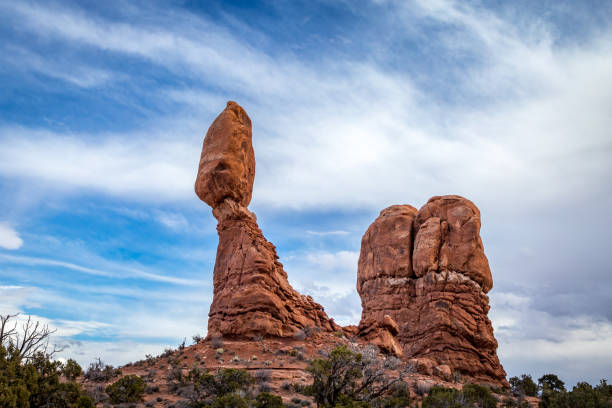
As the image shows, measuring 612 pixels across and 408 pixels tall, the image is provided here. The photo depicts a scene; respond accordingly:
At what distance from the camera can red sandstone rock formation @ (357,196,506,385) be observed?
40375mm

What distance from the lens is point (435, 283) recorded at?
141ft

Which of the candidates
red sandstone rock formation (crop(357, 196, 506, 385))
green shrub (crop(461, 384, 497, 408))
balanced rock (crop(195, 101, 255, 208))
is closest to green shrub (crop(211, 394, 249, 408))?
green shrub (crop(461, 384, 497, 408))

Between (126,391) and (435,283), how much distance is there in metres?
27.9

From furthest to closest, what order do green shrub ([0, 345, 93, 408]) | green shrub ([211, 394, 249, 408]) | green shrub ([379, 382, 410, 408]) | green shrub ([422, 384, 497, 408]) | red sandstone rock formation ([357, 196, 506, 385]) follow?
red sandstone rock formation ([357, 196, 506, 385])
green shrub ([379, 382, 410, 408])
green shrub ([422, 384, 497, 408])
green shrub ([211, 394, 249, 408])
green shrub ([0, 345, 93, 408])

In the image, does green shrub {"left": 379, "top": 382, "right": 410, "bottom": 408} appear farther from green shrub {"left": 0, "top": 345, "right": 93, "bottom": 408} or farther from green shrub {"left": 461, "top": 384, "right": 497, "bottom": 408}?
→ green shrub {"left": 0, "top": 345, "right": 93, "bottom": 408}

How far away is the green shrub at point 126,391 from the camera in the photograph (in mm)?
21875

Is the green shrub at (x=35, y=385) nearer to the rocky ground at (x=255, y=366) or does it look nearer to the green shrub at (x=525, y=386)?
the rocky ground at (x=255, y=366)

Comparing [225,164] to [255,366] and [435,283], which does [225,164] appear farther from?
[435,283]

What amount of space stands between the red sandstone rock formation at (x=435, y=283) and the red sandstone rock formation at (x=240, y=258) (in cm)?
1067

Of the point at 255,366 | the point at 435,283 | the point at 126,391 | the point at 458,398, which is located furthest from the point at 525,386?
the point at 126,391

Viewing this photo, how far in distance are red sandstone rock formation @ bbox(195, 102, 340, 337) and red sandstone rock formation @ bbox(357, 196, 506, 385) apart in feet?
35.0

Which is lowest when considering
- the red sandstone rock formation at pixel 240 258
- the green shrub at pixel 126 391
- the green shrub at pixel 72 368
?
the green shrub at pixel 126 391

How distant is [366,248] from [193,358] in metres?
24.8

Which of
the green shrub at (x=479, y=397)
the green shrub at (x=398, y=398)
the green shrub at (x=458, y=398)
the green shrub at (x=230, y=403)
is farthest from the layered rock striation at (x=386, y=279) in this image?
the green shrub at (x=230, y=403)
